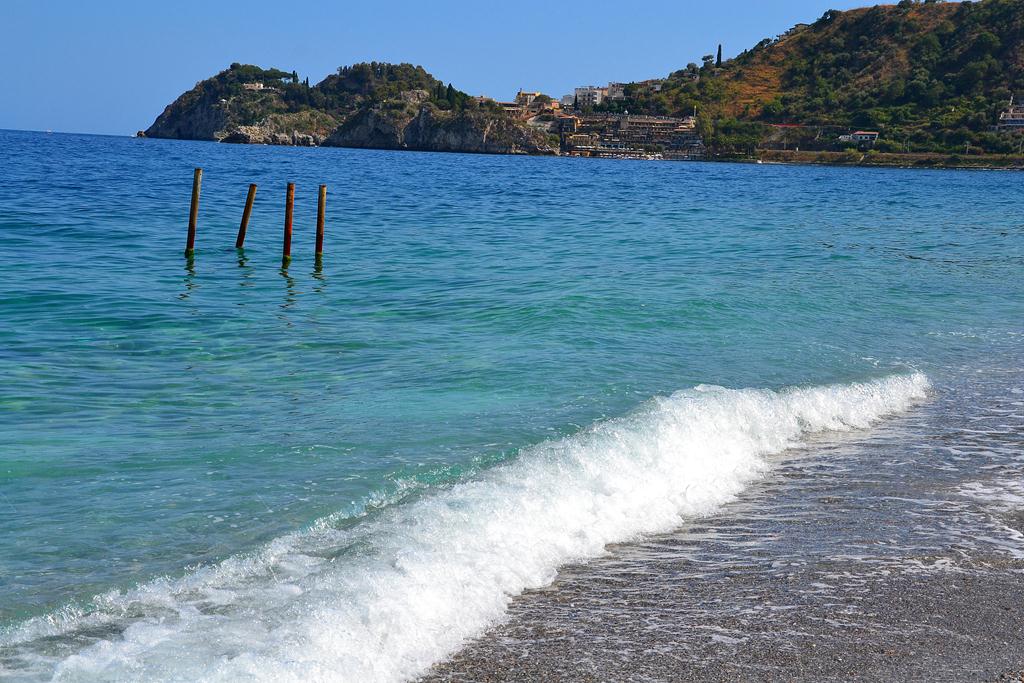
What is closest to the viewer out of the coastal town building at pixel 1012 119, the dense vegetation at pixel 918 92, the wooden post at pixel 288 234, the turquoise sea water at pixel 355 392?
the turquoise sea water at pixel 355 392

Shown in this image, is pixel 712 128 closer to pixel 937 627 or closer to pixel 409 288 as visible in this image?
pixel 409 288

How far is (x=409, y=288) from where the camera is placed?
18.1m

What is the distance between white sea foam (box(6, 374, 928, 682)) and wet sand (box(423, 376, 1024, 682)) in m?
0.23

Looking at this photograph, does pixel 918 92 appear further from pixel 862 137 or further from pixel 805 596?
pixel 805 596

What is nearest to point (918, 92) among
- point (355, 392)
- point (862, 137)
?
point (862, 137)

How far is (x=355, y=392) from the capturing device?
10086 millimetres

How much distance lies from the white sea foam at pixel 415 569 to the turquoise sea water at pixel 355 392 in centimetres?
2

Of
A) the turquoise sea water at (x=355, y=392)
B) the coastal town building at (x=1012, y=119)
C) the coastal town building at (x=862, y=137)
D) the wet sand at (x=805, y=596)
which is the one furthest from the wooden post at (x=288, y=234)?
the coastal town building at (x=1012, y=119)

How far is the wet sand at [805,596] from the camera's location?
4.54 metres

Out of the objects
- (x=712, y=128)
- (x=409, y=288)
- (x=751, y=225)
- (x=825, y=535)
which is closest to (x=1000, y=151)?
(x=712, y=128)

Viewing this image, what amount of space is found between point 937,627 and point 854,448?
3.76 metres

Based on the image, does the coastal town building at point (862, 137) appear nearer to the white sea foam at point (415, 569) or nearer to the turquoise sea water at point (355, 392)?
the turquoise sea water at point (355, 392)

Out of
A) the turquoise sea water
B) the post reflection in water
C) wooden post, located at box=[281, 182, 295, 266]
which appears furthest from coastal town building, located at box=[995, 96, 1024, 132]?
the post reflection in water

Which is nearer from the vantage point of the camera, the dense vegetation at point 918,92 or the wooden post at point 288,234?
the wooden post at point 288,234
